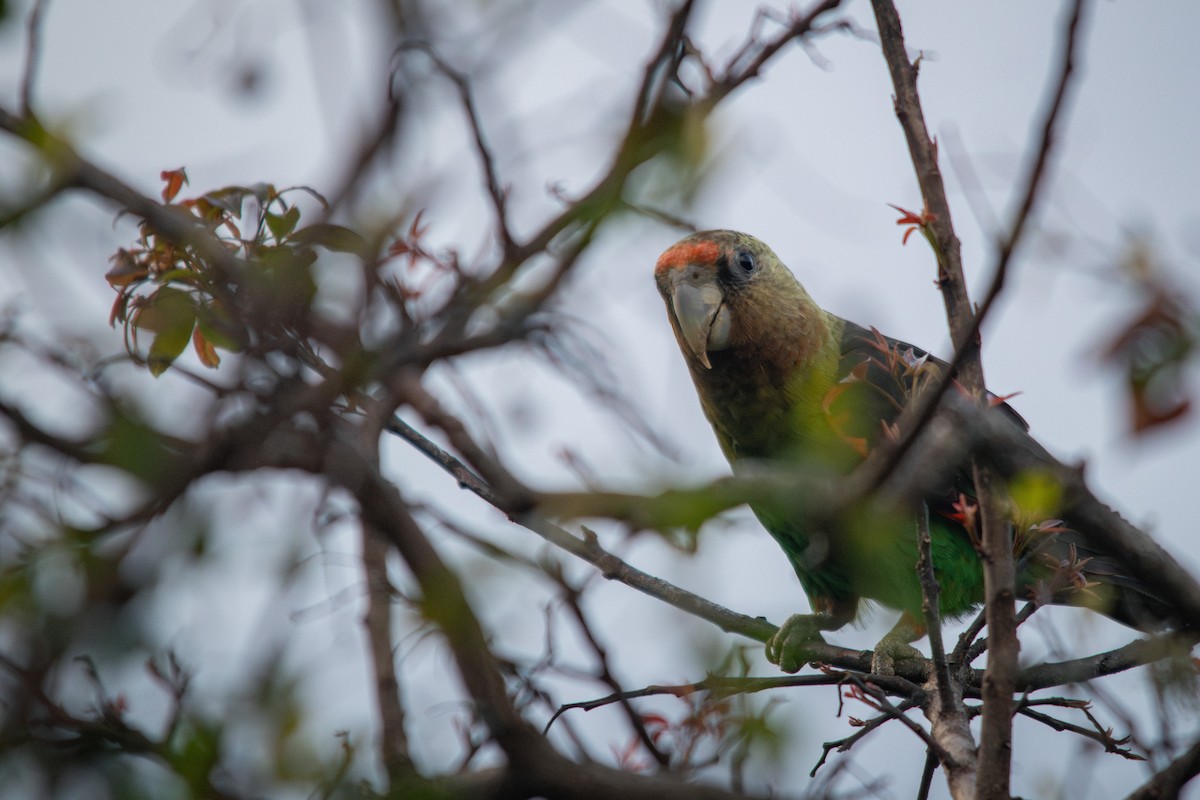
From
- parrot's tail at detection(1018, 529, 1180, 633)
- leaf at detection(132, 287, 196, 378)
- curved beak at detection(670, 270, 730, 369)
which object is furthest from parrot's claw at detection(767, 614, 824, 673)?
leaf at detection(132, 287, 196, 378)

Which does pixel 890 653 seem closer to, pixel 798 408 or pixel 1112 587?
pixel 1112 587

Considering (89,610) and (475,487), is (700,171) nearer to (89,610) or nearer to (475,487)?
(89,610)

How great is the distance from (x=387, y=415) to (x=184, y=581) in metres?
0.29

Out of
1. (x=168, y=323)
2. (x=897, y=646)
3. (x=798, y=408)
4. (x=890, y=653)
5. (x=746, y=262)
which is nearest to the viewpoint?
(x=168, y=323)

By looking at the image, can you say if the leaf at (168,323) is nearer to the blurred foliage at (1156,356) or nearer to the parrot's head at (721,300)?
the blurred foliage at (1156,356)

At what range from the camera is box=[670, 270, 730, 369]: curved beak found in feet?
13.2

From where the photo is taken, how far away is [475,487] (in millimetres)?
2502

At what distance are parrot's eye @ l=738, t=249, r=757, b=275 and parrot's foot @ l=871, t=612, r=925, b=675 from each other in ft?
5.05

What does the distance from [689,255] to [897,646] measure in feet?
5.78

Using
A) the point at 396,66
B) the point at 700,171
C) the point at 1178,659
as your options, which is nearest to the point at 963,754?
the point at 1178,659

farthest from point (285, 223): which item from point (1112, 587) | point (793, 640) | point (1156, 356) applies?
point (1112, 587)

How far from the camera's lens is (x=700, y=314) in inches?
159

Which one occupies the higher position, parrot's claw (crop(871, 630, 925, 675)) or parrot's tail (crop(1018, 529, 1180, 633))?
parrot's tail (crop(1018, 529, 1180, 633))

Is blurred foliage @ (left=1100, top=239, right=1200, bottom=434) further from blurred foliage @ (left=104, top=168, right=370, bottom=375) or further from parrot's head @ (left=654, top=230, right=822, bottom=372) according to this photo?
parrot's head @ (left=654, top=230, right=822, bottom=372)
